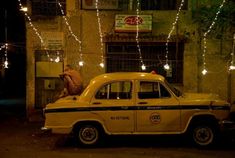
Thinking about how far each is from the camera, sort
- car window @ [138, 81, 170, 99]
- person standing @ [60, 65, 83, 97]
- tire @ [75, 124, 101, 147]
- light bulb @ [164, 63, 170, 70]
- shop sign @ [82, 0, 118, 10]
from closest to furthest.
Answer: car window @ [138, 81, 170, 99] → tire @ [75, 124, 101, 147] → person standing @ [60, 65, 83, 97] → light bulb @ [164, 63, 170, 70] → shop sign @ [82, 0, 118, 10]

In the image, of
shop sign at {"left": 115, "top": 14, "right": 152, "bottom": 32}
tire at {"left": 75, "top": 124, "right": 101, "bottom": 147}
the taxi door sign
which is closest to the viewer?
the taxi door sign

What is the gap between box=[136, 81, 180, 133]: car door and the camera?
12.1m

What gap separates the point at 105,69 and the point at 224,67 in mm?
4289

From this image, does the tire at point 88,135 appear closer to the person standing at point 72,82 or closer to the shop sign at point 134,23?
the person standing at point 72,82

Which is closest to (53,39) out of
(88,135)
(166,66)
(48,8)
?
(48,8)

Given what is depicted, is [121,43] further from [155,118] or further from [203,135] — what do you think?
[203,135]

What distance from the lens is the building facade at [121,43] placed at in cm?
1695

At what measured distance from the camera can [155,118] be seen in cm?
1217

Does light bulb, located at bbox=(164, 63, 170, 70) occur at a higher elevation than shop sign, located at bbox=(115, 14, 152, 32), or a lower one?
lower

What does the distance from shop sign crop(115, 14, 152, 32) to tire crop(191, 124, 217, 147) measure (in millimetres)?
5555

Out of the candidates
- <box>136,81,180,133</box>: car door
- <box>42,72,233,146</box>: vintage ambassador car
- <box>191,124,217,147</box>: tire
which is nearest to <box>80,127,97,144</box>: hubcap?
<box>42,72,233,146</box>: vintage ambassador car

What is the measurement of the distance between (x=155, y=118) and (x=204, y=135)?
1.34 metres

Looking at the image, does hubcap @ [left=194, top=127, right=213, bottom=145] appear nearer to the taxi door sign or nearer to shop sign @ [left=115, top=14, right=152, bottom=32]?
the taxi door sign

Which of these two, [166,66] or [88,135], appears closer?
[88,135]
